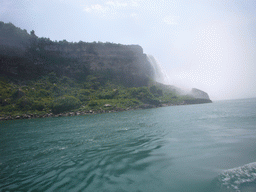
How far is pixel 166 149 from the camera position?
6.72m

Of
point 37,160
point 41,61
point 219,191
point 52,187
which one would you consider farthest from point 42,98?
point 219,191

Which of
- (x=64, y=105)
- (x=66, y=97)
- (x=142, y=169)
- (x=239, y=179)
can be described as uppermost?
(x=66, y=97)

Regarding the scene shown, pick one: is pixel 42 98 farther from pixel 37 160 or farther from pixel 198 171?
pixel 198 171

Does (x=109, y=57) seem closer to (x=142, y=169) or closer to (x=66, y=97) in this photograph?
(x=66, y=97)

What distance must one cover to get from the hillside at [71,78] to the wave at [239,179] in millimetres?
39151

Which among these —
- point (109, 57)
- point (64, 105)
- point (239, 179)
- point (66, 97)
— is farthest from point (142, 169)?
point (109, 57)

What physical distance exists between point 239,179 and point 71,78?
74.6m

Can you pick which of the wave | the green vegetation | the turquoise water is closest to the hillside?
the green vegetation

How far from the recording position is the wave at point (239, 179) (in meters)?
3.29

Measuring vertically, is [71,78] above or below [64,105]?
above

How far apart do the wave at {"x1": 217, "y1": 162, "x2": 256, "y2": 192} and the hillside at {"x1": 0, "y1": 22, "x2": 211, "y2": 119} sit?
39.2 meters

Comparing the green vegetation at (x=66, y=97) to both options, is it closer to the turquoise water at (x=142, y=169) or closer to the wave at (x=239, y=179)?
the turquoise water at (x=142, y=169)

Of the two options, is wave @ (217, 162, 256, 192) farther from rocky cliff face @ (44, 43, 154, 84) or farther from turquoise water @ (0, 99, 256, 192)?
rocky cliff face @ (44, 43, 154, 84)

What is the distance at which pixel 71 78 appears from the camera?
69.9 m
